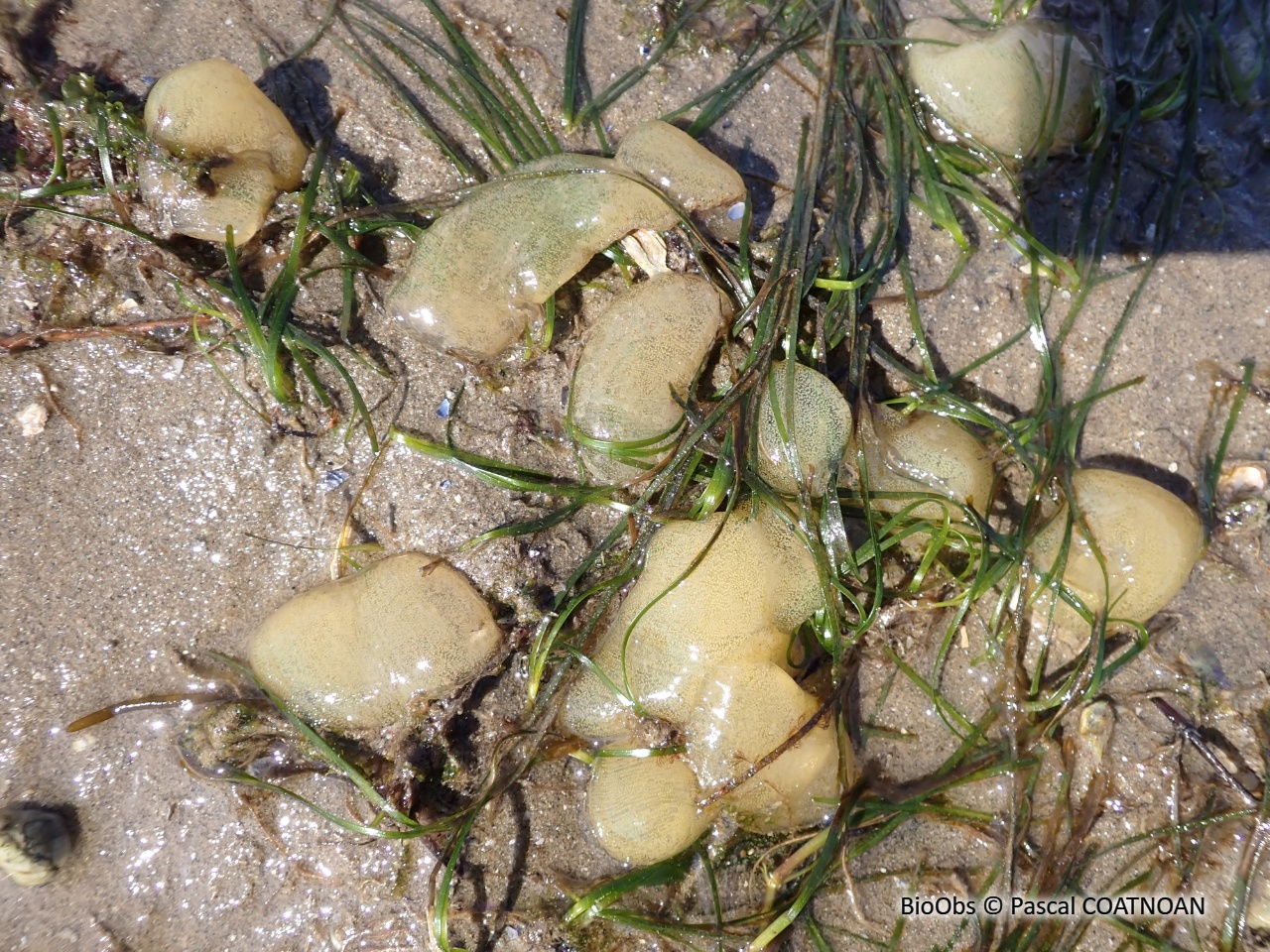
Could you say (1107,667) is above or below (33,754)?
above

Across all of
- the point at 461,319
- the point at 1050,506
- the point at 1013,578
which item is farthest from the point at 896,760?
the point at 461,319

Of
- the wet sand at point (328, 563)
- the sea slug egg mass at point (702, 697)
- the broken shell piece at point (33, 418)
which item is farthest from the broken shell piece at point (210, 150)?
the sea slug egg mass at point (702, 697)

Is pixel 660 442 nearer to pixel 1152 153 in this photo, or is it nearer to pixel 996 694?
pixel 996 694

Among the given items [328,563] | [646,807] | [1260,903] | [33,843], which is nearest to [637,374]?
[328,563]

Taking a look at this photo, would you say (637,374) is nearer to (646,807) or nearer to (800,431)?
(800,431)

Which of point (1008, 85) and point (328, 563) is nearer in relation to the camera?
point (328, 563)

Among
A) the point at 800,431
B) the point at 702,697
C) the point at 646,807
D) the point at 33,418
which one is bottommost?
the point at 33,418

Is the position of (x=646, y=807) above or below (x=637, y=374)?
below
